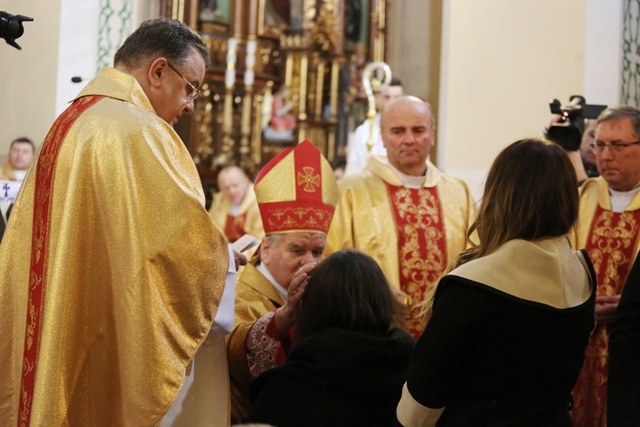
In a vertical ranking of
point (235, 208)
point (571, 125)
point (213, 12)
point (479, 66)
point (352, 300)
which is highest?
point (213, 12)

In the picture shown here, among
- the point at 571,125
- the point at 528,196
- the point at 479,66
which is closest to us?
the point at 528,196

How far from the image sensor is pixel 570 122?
5.06 metres

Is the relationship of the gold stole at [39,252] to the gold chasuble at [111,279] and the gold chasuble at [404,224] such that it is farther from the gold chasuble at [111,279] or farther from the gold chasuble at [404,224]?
the gold chasuble at [404,224]

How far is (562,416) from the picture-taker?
9.64ft

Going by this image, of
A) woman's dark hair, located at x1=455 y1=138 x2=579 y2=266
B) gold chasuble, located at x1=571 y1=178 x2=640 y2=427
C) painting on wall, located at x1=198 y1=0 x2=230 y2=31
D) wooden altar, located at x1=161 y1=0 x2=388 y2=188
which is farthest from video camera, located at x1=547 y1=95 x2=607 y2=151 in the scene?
painting on wall, located at x1=198 y1=0 x2=230 y2=31

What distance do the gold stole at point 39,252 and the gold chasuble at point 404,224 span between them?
2.14 m

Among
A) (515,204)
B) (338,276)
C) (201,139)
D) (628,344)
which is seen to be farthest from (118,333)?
(201,139)

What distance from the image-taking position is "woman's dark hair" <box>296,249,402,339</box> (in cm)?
342

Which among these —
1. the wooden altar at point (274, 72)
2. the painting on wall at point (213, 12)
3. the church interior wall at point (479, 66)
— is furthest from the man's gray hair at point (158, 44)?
the painting on wall at point (213, 12)

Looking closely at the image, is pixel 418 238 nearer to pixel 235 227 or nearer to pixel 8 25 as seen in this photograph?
pixel 8 25

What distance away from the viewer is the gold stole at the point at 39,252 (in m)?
3.26

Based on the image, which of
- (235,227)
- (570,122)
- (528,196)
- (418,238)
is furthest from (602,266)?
(235,227)

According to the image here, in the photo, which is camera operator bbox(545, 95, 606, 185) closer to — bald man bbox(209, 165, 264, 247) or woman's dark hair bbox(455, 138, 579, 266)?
woman's dark hair bbox(455, 138, 579, 266)

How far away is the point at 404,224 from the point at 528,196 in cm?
249
